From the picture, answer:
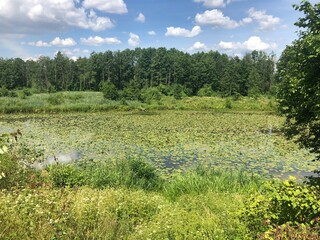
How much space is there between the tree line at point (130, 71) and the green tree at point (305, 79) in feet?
184

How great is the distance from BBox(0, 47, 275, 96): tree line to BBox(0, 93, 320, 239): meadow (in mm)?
46208

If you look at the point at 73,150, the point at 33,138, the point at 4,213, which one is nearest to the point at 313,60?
the point at 4,213

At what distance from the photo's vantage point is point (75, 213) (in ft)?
16.2

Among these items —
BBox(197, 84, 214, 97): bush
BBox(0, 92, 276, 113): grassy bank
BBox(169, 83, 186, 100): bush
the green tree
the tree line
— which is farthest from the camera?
the tree line

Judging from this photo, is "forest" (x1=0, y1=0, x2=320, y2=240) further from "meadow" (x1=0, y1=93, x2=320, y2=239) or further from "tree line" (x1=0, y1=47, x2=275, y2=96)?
"tree line" (x1=0, y1=47, x2=275, y2=96)

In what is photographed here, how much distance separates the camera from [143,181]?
8461mm

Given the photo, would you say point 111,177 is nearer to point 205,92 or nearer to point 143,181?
point 143,181

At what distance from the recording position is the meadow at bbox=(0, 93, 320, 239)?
447 centimetres

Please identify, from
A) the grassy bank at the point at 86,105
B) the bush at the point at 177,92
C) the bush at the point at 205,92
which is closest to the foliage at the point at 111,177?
the grassy bank at the point at 86,105

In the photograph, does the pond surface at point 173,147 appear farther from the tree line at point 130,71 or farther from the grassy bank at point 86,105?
the tree line at point 130,71

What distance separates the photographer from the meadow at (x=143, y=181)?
4.47m

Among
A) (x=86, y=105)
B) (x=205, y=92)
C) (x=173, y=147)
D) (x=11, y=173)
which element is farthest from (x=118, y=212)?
(x=205, y=92)

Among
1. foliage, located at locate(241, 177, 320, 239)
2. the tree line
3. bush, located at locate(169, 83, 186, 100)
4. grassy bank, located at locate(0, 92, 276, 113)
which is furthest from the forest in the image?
the tree line

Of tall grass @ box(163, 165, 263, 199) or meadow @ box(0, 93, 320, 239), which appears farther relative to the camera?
tall grass @ box(163, 165, 263, 199)
